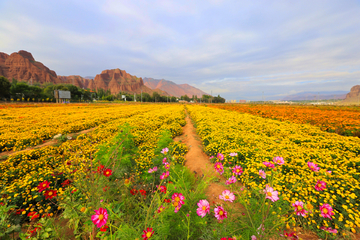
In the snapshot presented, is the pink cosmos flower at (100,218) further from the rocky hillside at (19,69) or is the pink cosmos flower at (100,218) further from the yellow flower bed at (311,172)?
the rocky hillside at (19,69)

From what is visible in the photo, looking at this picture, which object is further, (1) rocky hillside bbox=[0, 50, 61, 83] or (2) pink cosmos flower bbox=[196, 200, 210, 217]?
(1) rocky hillside bbox=[0, 50, 61, 83]

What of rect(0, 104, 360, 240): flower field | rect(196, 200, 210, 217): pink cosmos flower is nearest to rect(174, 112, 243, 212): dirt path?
rect(0, 104, 360, 240): flower field

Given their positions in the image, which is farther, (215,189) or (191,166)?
(191,166)

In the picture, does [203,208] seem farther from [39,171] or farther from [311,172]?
[39,171]

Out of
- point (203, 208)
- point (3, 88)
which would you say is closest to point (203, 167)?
point (203, 208)

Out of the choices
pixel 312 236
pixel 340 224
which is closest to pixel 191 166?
pixel 312 236

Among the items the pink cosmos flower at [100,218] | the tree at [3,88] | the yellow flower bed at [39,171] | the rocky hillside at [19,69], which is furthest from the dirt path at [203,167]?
the rocky hillside at [19,69]

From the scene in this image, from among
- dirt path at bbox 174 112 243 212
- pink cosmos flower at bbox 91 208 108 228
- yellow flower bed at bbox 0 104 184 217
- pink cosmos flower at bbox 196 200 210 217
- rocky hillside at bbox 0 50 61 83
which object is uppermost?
rocky hillside at bbox 0 50 61 83

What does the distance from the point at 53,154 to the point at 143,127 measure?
4543mm

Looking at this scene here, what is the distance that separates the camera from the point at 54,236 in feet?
6.44

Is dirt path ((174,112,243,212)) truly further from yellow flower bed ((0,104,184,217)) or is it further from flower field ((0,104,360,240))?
yellow flower bed ((0,104,184,217))

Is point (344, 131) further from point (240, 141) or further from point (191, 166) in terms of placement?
point (191, 166)

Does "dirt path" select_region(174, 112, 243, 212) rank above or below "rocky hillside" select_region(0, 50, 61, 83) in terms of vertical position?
below

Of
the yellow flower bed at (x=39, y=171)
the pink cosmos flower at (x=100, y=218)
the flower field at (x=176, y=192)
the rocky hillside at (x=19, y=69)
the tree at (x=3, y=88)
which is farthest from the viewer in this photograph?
the rocky hillside at (x=19, y=69)
